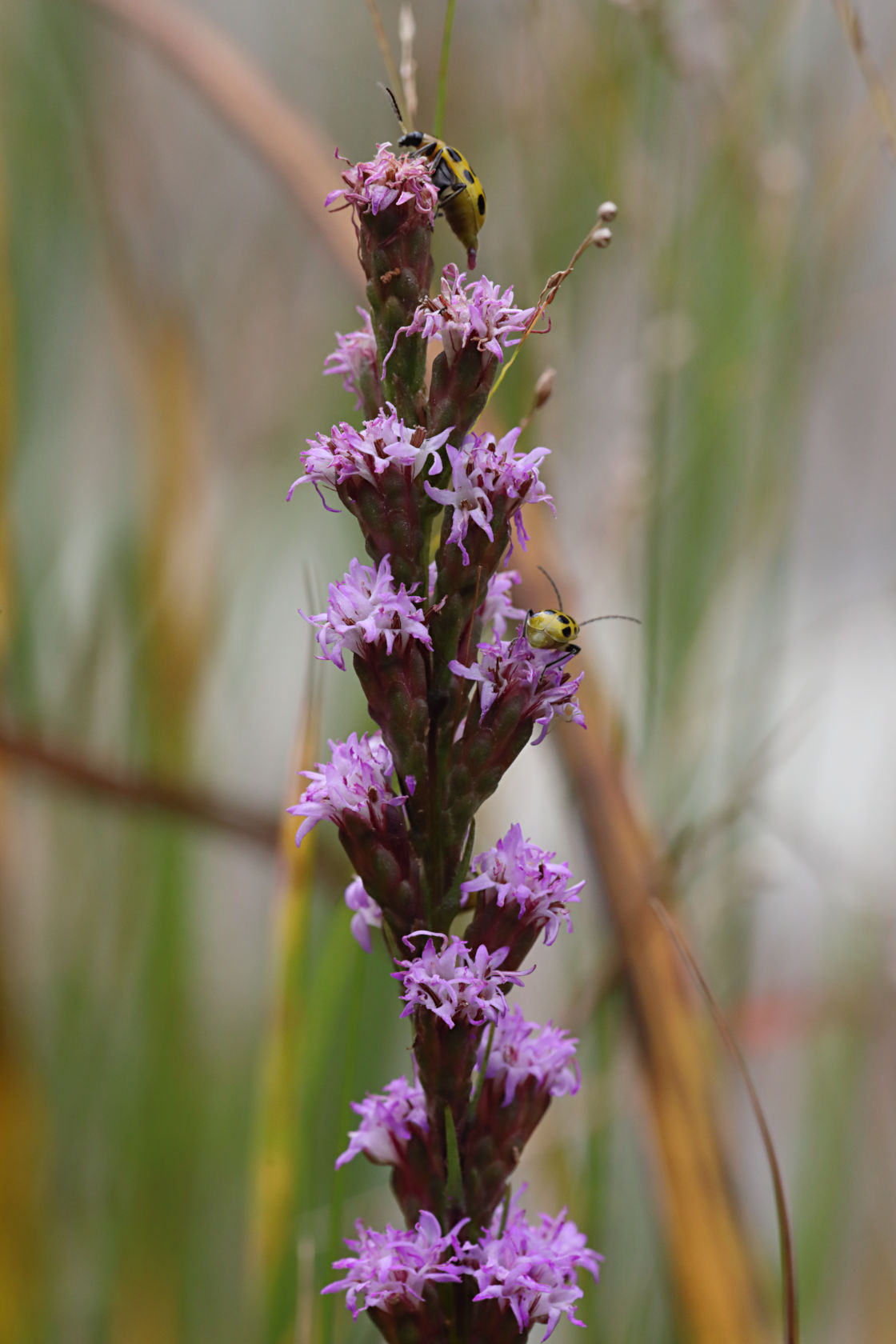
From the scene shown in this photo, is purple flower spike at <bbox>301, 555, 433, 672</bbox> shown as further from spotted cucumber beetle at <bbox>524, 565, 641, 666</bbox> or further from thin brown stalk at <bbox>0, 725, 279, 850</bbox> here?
thin brown stalk at <bbox>0, 725, 279, 850</bbox>

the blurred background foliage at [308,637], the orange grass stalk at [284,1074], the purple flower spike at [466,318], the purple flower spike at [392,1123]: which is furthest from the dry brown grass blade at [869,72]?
the purple flower spike at [392,1123]

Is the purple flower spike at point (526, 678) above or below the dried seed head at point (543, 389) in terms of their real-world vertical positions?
below

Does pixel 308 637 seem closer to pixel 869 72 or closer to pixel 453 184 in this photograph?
pixel 453 184

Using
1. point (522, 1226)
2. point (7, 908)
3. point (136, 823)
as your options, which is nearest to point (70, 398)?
point (136, 823)

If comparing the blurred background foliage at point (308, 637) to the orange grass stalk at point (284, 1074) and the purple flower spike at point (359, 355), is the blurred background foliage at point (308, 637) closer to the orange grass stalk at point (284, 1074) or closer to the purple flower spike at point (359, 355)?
the orange grass stalk at point (284, 1074)

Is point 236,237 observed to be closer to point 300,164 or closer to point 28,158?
point 28,158

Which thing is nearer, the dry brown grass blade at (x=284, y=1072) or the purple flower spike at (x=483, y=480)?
the purple flower spike at (x=483, y=480)

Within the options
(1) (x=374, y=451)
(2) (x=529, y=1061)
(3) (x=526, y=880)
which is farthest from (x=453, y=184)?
(2) (x=529, y=1061)

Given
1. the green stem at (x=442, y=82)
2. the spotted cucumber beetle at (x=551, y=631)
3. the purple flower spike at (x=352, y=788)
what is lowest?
the purple flower spike at (x=352, y=788)
